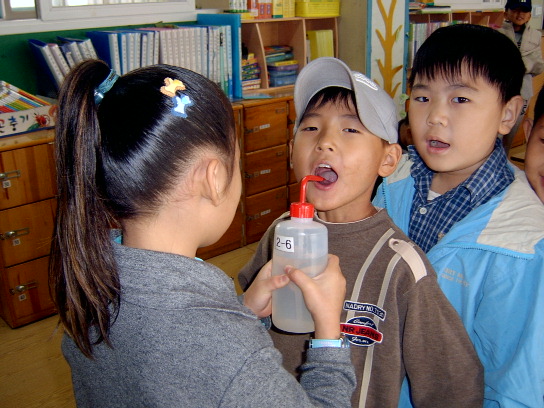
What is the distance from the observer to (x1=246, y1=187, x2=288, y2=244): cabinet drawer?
3658mm

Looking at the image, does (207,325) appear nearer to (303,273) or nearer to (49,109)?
(303,273)

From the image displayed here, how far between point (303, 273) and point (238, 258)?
260 cm

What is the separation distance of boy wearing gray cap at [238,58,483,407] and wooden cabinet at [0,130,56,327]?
5.57ft

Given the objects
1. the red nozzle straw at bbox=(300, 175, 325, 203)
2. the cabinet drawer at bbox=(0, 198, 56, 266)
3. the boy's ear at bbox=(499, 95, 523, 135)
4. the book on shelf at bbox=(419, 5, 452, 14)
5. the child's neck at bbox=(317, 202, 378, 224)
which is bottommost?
the cabinet drawer at bbox=(0, 198, 56, 266)

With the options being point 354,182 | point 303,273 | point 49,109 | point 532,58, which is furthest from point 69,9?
point 532,58

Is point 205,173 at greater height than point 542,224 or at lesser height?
greater

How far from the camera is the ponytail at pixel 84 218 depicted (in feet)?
2.56

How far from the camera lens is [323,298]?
2.97ft

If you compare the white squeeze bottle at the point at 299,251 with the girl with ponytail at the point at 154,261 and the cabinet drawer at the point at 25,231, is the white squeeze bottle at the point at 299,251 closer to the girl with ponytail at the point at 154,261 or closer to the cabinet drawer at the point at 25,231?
the girl with ponytail at the point at 154,261

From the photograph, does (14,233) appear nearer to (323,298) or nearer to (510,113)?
(323,298)

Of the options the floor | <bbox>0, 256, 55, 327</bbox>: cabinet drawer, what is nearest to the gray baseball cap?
the floor

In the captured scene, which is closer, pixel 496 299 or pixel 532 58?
pixel 496 299

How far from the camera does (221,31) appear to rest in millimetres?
3508

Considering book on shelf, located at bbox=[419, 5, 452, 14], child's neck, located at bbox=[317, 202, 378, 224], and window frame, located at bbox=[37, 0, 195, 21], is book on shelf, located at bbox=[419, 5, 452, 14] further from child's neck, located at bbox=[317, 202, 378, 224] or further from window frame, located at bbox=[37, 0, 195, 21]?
child's neck, located at bbox=[317, 202, 378, 224]
